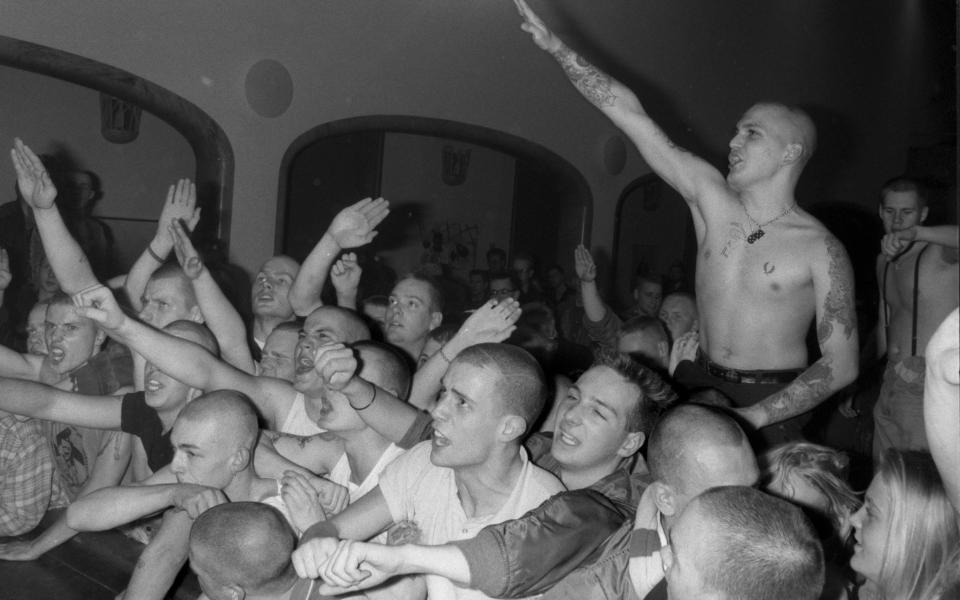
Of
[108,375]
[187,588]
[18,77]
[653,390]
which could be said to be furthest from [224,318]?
[18,77]

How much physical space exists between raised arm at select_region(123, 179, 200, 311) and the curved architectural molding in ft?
6.95

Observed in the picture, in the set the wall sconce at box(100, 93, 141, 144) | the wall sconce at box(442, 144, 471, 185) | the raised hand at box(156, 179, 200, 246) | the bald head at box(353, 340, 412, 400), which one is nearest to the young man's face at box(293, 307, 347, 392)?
the bald head at box(353, 340, 412, 400)

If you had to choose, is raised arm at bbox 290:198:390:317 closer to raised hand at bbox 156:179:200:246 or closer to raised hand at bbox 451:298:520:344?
raised hand at bbox 156:179:200:246

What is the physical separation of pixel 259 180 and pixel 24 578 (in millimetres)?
3678

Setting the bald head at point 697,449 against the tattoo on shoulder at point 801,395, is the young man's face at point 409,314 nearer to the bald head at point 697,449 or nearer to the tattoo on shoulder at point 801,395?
the tattoo on shoulder at point 801,395

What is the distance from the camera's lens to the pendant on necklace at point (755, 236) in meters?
2.64

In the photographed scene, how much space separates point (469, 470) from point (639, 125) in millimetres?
1304

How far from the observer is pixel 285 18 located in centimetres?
610

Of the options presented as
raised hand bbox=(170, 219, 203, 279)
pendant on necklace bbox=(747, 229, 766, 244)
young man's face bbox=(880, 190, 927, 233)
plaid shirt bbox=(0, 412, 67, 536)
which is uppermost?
young man's face bbox=(880, 190, 927, 233)

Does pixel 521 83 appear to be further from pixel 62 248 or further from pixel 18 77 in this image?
pixel 62 248

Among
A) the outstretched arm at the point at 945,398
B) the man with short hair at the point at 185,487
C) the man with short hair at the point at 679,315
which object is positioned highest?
the outstretched arm at the point at 945,398

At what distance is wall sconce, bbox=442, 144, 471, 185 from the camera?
31.7ft

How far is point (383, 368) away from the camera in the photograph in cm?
262

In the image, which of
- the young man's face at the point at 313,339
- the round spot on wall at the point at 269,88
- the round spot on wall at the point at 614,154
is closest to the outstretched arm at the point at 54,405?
the young man's face at the point at 313,339
